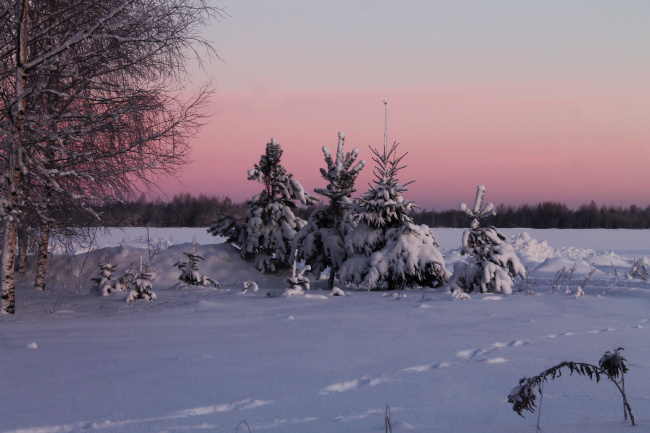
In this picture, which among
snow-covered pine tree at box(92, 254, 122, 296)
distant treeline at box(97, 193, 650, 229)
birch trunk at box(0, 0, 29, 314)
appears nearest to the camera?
birch trunk at box(0, 0, 29, 314)

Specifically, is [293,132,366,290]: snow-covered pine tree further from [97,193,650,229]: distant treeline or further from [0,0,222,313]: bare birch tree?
[97,193,650,229]: distant treeline

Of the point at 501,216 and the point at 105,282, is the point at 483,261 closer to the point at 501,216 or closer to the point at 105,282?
the point at 105,282

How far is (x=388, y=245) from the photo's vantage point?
1046 centimetres

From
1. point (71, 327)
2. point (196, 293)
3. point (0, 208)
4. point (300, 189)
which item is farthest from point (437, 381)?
point (300, 189)

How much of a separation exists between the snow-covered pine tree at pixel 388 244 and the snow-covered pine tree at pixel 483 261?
2.20 ft

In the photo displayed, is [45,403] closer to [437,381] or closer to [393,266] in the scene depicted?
[437,381]

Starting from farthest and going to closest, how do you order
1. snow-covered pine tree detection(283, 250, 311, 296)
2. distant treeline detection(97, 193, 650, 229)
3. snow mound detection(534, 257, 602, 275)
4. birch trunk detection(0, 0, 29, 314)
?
distant treeline detection(97, 193, 650, 229) → snow mound detection(534, 257, 602, 275) → snow-covered pine tree detection(283, 250, 311, 296) → birch trunk detection(0, 0, 29, 314)

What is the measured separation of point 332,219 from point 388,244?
264cm

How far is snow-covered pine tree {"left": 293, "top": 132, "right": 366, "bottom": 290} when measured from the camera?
39.8ft

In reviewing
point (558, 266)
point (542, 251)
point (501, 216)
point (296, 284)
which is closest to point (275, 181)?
point (296, 284)

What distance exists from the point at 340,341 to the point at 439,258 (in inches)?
226

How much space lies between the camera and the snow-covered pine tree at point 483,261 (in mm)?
9352

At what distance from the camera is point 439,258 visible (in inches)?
400

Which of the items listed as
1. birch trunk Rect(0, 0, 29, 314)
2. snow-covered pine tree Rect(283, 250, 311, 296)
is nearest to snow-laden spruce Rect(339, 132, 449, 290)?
snow-covered pine tree Rect(283, 250, 311, 296)
